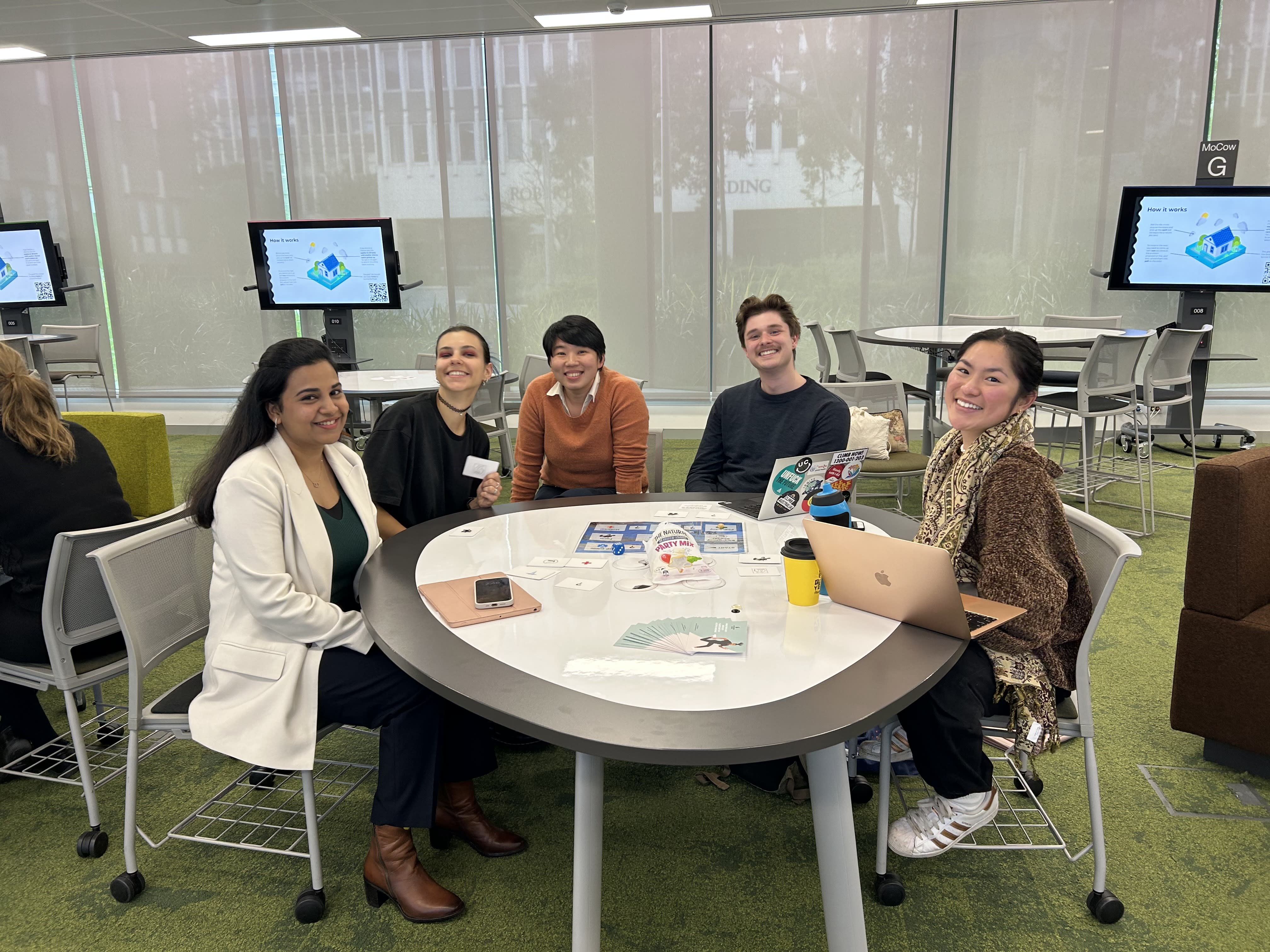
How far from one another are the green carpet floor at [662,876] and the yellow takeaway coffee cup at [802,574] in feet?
2.48

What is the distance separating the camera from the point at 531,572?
77.0 inches

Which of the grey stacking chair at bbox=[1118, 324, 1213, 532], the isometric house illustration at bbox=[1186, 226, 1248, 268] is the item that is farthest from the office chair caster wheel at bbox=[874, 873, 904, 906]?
the isometric house illustration at bbox=[1186, 226, 1248, 268]

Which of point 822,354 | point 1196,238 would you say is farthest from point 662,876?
point 1196,238

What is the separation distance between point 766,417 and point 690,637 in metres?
1.58

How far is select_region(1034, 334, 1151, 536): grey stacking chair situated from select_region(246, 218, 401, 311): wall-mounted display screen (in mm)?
5440

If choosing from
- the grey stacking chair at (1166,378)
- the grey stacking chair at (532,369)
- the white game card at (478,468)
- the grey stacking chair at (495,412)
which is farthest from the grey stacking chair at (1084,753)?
the grey stacking chair at (532,369)

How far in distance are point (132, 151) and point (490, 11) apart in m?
4.21

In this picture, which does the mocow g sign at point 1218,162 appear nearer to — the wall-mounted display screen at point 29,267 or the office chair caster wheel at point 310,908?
the office chair caster wheel at point 310,908

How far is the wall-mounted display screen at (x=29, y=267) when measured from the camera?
8312mm

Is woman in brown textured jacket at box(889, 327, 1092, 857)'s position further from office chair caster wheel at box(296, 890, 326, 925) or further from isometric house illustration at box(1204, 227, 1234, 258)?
isometric house illustration at box(1204, 227, 1234, 258)

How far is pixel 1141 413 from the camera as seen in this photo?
18.7 ft

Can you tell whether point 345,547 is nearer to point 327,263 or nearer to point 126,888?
point 126,888

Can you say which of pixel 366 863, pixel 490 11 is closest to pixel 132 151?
pixel 490 11

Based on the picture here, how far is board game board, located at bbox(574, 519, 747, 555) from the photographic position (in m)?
2.11
